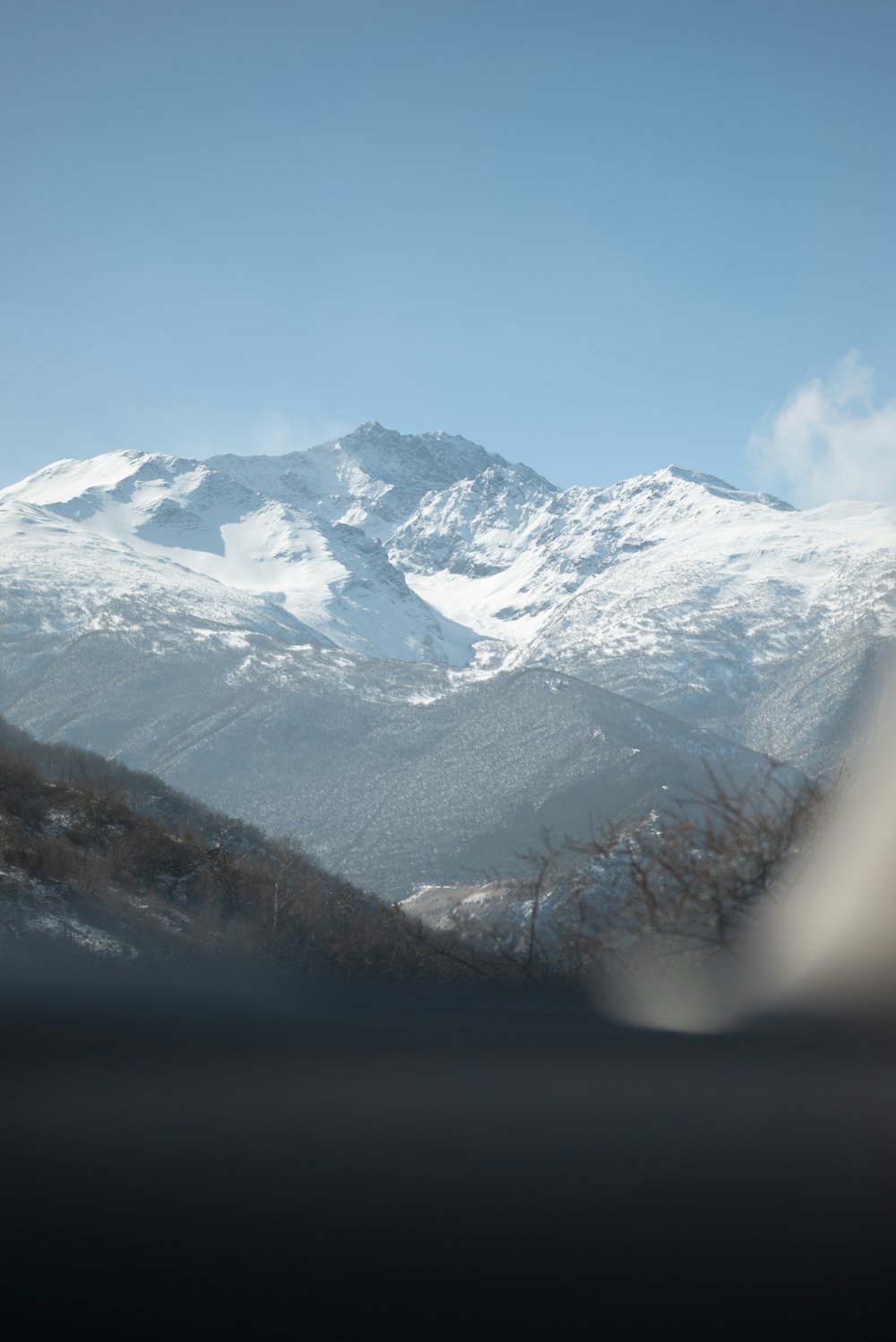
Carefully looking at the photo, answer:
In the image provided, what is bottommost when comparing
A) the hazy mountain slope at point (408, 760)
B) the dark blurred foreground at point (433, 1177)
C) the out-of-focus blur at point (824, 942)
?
the dark blurred foreground at point (433, 1177)

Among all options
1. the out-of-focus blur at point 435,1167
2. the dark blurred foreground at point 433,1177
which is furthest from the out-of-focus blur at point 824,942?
the dark blurred foreground at point 433,1177

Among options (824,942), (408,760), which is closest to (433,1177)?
(824,942)

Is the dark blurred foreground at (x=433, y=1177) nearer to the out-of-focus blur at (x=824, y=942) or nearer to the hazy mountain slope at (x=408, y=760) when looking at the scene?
the out-of-focus blur at (x=824, y=942)

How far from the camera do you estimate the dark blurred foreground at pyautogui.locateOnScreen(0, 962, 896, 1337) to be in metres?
2.81

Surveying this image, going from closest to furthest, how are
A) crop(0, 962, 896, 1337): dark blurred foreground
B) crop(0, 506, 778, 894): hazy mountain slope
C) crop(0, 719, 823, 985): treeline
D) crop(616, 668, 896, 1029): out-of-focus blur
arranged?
crop(0, 962, 896, 1337): dark blurred foreground
crop(616, 668, 896, 1029): out-of-focus blur
crop(0, 719, 823, 985): treeline
crop(0, 506, 778, 894): hazy mountain slope

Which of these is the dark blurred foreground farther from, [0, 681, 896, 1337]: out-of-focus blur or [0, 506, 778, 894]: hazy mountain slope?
[0, 506, 778, 894]: hazy mountain slope

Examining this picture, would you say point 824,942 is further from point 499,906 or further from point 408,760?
point 408,760

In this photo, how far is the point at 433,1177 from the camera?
3.23m

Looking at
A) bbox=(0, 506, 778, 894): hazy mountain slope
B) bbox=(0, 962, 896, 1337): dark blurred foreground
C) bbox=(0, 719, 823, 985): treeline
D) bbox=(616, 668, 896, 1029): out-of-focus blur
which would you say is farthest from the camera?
bbox=(0, 506, 778, 894): hazy mountain slope

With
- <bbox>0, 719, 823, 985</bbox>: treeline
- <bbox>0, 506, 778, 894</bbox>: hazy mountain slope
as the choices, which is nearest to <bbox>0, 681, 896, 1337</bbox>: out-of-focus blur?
<bbox>0, 719, 823, 985</bbox>: treeline

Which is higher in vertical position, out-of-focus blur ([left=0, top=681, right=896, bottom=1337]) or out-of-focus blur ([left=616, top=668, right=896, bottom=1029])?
out-of-focus blur ([left=616, top=668, right=896, bottom=1029])

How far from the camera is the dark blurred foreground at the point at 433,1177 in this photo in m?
2.81

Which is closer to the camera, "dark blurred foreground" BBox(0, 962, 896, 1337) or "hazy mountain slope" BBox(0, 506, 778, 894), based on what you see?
"dark blurred foreground" BBox(0, 962, 896, 1337)

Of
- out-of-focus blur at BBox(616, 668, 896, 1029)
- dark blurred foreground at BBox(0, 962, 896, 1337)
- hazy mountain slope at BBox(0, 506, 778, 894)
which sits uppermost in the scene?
hazy mountain slope at BBox(0, 506, 778, 894)
